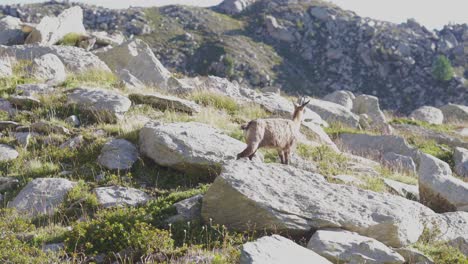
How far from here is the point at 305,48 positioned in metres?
99.4

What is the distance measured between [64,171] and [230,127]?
170 inches

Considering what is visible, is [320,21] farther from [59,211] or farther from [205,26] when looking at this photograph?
[59,211]

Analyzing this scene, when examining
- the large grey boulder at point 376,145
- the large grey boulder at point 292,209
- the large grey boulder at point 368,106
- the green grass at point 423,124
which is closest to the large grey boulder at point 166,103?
the large grey boulder at point 376,145

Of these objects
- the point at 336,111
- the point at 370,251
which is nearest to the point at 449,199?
the point at 370,251

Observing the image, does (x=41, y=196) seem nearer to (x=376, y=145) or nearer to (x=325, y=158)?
(x=325, y=158)

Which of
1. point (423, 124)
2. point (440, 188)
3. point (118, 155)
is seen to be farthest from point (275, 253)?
point (423, 124)

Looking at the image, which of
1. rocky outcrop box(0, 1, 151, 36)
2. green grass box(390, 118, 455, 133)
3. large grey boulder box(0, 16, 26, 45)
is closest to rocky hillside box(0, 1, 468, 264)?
large grey boulder box(0, 16, 26, 45)

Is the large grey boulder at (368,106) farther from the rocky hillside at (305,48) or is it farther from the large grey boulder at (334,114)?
the rocky hillside at (305,48)

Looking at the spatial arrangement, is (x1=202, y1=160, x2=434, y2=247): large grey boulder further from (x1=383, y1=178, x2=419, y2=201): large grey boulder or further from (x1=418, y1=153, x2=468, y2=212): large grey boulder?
(x1=383, y1=178, x2=419, y2=201): large grey boulder

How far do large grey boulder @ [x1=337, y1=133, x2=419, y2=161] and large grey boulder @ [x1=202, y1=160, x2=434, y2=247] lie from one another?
745cm

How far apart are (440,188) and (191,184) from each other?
4609 mm

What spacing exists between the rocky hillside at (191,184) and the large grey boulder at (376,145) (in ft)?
0.13

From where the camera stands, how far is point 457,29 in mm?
100562

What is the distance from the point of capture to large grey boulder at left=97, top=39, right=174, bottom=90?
17.7m
